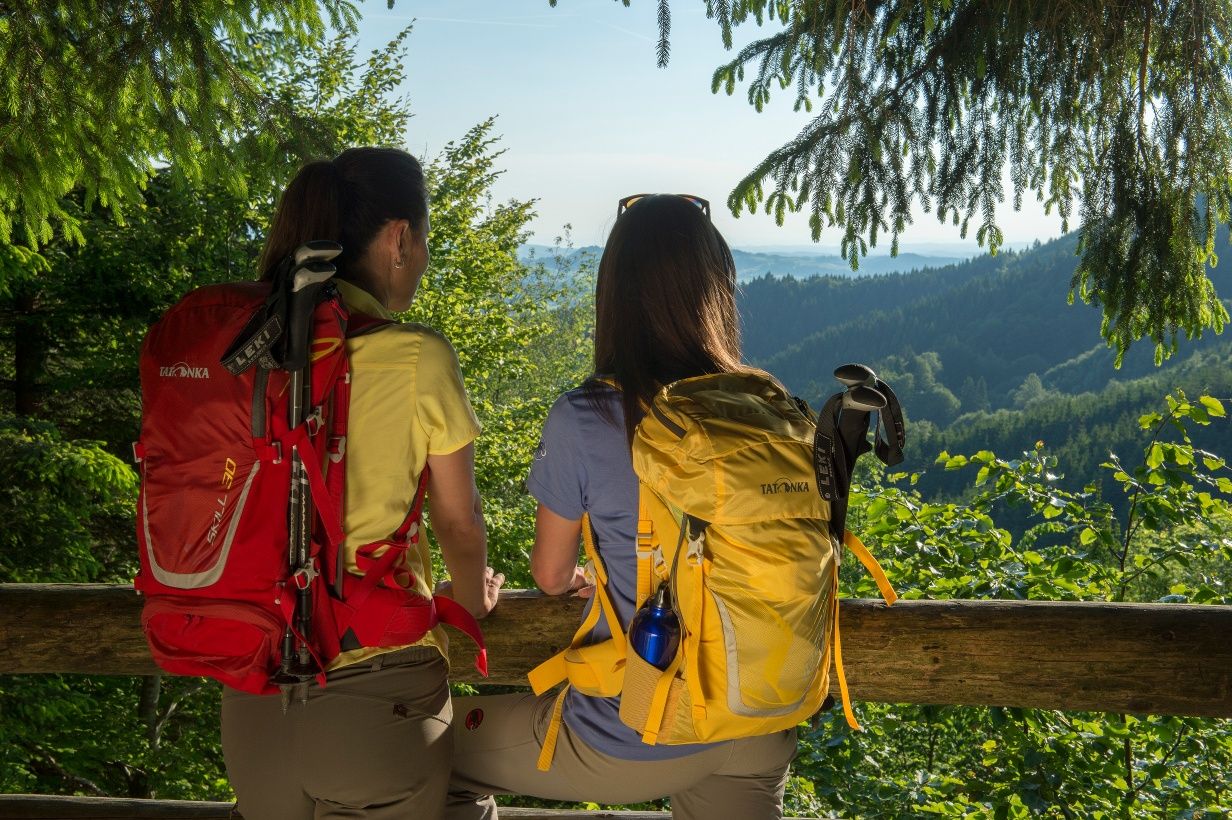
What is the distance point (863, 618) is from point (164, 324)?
1.44 metres

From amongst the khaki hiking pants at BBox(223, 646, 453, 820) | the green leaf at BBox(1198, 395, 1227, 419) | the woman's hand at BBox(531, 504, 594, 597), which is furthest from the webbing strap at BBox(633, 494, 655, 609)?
the green leaf at BBox(1198, 395, 1227, 419)

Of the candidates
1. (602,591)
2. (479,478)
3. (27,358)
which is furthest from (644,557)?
(479,478)

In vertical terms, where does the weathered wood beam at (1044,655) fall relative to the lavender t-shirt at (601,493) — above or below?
below

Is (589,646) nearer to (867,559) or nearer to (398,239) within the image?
(867,559)

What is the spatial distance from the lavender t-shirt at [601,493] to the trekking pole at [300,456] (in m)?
0.36

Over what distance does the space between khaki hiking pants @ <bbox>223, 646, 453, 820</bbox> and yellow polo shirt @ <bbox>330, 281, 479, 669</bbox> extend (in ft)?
0.18

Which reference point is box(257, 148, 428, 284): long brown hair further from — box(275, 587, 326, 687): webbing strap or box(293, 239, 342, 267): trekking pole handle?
box(275, 587, 326, 687): webbing strap

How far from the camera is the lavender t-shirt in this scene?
1.61 metres

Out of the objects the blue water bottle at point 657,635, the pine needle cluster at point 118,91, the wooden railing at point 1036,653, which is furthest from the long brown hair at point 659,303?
the pine needle cluster at point 118,91

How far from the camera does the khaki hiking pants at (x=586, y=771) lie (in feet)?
5.25

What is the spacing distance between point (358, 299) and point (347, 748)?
68 centimetres

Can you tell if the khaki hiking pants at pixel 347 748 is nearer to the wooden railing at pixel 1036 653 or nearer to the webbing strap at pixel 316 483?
the webbing strap at pixel 316 483

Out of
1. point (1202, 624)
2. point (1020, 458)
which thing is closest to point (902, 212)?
point (1020, 458)

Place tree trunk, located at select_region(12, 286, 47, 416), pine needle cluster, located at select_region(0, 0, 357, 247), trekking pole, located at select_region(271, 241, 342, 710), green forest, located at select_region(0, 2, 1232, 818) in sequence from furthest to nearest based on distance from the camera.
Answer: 1. tree trunk, located at select_region(12, 286, 47, 416)
2. green forest, located at select_region(0, 2, 1232, 818)
3. pine needle cluster, located at select_region(0, 0, 357, 247)
4. trekking pole, located at select_region(271, 241, 342, 710)
